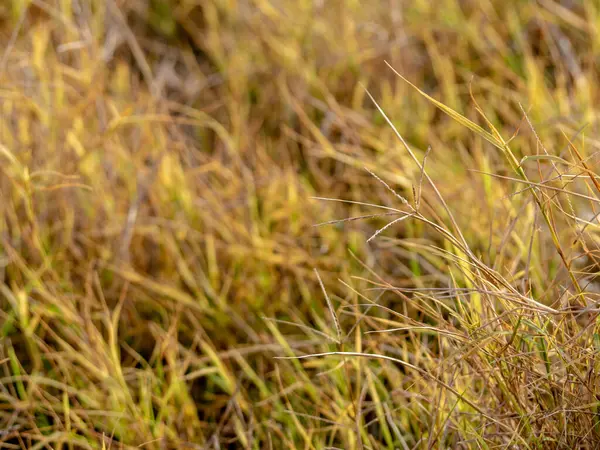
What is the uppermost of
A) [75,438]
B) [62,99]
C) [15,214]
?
[62,99]

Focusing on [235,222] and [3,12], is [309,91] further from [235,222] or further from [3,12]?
[3,12]

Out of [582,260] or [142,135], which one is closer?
[582,260]

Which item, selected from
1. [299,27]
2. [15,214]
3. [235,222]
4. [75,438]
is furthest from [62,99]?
[75,438]

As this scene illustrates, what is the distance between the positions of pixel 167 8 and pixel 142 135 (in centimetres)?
78

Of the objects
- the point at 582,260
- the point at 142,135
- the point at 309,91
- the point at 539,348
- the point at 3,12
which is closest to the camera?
the point at 539,348

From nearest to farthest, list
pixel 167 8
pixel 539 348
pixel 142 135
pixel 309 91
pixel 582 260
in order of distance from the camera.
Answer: pixel 539 348 → pixel 582 260 → pixel 142 135 → pixel 309 91 → pixel 167 8

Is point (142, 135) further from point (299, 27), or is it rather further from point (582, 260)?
point (582, 260)

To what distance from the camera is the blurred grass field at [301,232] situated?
0.82 m

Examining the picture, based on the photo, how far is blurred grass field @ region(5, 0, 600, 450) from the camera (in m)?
0.82

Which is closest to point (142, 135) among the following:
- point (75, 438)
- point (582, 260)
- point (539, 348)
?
point (75, 438)

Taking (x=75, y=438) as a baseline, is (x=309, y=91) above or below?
above

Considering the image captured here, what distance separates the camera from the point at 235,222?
4.66ft

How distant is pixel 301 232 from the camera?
1480 mm

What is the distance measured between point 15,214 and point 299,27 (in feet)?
3.03
